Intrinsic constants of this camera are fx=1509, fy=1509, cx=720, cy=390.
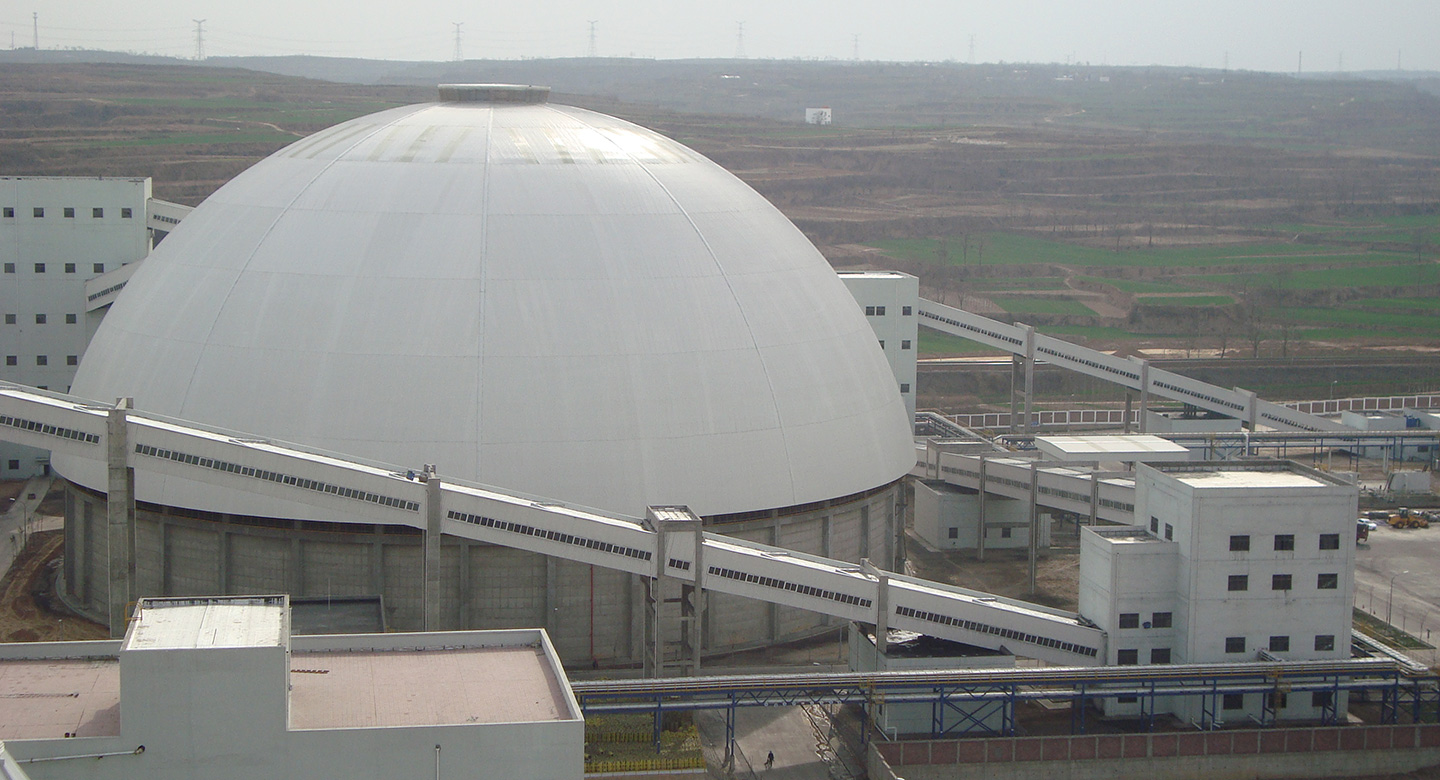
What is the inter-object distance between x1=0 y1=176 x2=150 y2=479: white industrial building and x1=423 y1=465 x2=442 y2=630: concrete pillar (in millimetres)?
38595

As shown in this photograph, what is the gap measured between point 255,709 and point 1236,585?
2940cm

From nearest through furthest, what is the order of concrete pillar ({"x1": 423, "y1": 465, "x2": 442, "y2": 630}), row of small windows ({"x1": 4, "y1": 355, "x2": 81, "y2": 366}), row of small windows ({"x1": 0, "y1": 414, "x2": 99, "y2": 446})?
concrete pillar ({"x1": 423, "y1": 465, "x2": 442, "y2": 630}) → row of small windows ({"x1": 0, "y1": 414, "x2": 99, "y2": 446}) → row of small windows ({"x1": 4, "y1": 355, "x2": 81, "y2": 366})

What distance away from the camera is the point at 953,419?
96.1 meters

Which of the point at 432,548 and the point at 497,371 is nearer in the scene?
the point at 432,548

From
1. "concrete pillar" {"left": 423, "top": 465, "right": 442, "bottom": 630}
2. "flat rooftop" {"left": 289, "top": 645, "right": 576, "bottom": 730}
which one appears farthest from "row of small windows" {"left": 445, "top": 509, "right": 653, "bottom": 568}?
"flat rooftop" {"left": 289, "top": 645, "right": 576, "bottom": 730}

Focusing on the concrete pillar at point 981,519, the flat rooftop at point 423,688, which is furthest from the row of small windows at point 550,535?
the concrete pillar at point 981,519

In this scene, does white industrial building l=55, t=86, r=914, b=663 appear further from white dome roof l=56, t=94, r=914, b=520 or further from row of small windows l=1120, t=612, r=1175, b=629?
row of small windows l=1120, t=612, r=1175, b=629

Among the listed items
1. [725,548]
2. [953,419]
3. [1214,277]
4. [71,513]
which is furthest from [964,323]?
[1214,277]

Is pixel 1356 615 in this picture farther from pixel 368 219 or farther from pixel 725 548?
pixel 368 219

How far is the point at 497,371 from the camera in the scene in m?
49.3

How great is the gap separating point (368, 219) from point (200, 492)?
11.2 metres

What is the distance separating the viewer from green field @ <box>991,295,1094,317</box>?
151 meters

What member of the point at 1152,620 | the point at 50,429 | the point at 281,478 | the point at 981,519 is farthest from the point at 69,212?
the point at 1152,620

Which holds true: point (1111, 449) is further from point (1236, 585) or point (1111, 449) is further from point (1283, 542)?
point (1236, 585)
